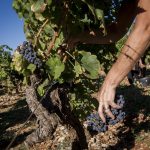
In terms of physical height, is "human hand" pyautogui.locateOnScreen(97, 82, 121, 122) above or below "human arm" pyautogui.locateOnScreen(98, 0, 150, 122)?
below

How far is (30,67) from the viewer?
3.72 m

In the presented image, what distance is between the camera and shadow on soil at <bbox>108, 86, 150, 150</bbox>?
7.80m

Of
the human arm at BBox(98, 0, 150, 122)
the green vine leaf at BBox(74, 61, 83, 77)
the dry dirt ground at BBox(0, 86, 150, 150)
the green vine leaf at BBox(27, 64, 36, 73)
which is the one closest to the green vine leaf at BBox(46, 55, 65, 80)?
the green vine leaf at BBox(74, 61, 83, 77)

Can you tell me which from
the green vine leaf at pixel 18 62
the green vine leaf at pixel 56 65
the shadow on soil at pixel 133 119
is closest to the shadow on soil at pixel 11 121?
the shadow on soil at pixel 133 119

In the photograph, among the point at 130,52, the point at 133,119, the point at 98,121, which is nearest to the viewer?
the point at 130,52

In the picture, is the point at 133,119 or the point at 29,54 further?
the point at 133,119

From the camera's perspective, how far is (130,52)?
6.81ft

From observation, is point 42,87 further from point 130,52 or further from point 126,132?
point 126,132

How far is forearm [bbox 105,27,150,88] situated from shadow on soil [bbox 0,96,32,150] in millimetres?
8409

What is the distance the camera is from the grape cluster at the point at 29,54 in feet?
12.0

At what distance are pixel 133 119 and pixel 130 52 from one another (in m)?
7.60

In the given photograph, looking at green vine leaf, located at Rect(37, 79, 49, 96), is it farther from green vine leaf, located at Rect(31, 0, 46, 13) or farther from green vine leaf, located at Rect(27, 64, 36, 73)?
green vine leaf, located at Rect(31, 0, 46, 13)

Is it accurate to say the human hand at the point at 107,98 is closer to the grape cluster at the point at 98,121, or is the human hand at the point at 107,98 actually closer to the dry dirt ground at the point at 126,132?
the dry dirt ground at the point at 126,132

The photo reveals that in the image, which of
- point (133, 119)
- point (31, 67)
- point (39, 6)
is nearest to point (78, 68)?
point (31, 67)
